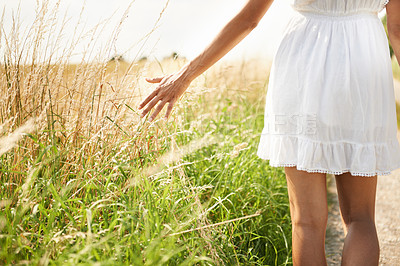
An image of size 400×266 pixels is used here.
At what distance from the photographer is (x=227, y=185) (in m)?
2.84

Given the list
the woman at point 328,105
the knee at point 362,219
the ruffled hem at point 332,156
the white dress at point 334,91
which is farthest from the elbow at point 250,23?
the knee at point 362,219

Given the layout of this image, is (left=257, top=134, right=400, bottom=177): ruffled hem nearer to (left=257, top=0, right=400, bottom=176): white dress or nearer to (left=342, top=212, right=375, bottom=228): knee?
(left=257, top=0, right=400, bottom=176): white dress

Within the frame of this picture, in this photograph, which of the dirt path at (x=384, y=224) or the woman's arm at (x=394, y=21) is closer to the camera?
the woman's arm at (x=394, y=21)

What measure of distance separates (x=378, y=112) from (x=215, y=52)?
0.68m

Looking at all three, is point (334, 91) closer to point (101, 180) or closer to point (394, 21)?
point (394, 21)

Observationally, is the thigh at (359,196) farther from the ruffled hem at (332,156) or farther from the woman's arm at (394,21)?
the woman's arm at (394,21)

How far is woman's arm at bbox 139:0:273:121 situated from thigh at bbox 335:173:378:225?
0.73 metres

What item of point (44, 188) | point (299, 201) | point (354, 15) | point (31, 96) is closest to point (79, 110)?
point (31, 96)

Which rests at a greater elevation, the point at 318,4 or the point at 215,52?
the point at 318,4

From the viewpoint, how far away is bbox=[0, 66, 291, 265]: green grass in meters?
1.67

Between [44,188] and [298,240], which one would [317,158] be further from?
[44,188]

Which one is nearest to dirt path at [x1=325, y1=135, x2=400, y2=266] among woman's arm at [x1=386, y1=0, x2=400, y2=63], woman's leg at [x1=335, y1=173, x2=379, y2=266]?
woman's leg at [x1=335, y1=173, x2=379, y2=266]

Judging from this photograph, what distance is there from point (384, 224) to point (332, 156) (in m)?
2.14

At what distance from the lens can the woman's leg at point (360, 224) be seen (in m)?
1.74
